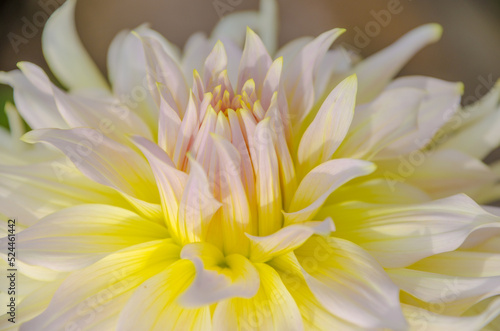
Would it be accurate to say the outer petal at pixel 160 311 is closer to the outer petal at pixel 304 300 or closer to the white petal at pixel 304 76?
the outer petal at pixel 304 300

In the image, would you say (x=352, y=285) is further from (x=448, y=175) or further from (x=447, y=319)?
(x=448, y=175)

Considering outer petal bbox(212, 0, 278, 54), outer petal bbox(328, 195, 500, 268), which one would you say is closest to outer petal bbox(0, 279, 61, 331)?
outer petal bbox(328, 195, 500, 268)

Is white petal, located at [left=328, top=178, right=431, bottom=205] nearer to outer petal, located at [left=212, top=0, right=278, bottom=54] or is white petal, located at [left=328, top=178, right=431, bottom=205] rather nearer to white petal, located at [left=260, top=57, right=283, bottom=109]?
white petal, located at [left=260, top=57, right=283, bottom=109]

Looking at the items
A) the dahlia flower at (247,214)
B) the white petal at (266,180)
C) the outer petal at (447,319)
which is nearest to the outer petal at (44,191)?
the dahlia flower at (247,214)

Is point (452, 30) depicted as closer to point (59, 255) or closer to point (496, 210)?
point (496, 210)

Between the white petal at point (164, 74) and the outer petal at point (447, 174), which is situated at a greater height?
the white petal at point (164, 74)

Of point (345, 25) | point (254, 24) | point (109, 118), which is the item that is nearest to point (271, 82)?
point (109, 118)
